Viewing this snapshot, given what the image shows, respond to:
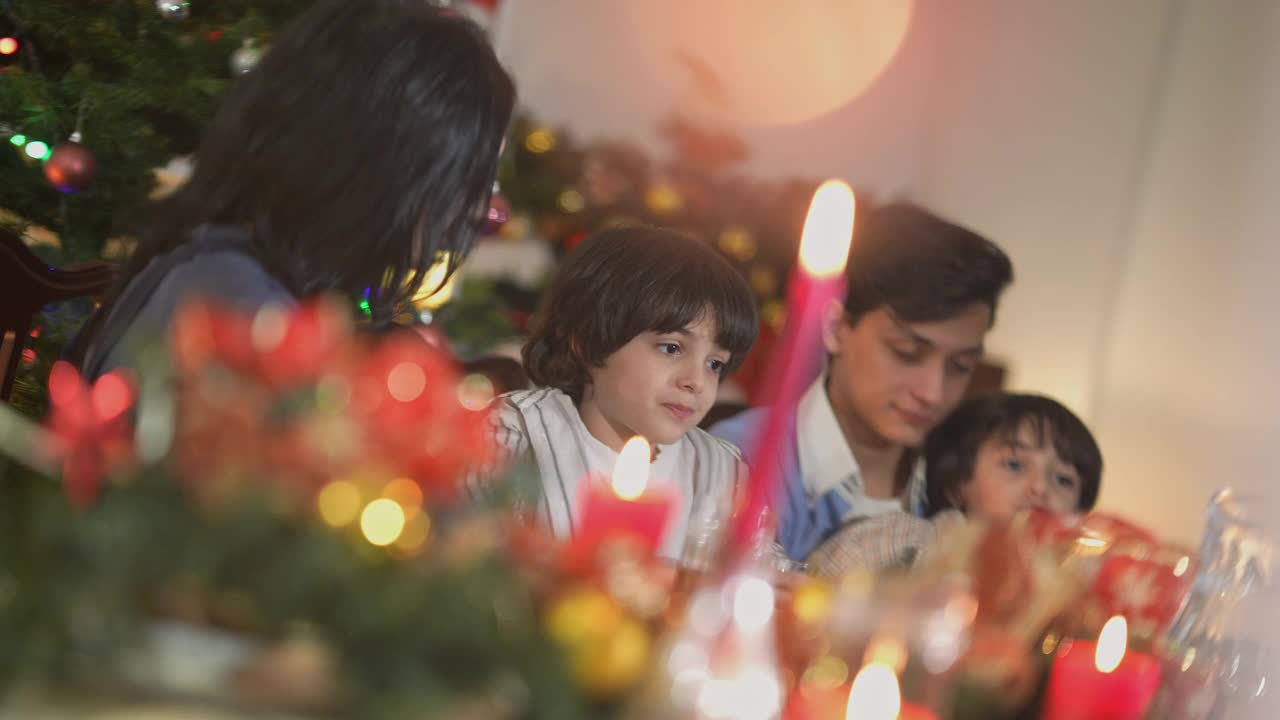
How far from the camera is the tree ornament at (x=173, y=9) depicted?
69.2 inches

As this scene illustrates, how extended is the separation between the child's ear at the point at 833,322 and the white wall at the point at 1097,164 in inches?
28.3

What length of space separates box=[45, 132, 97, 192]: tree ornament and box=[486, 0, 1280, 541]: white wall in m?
1.76

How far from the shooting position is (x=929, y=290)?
5.70 ft

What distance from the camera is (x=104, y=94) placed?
5.83 ft

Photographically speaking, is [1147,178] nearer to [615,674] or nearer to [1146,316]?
[1146,316]

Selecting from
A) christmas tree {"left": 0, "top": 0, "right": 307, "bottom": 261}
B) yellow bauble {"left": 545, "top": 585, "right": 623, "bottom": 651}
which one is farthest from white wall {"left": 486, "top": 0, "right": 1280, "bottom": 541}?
yellow bauble {"left": 545, "top": 585, "right": 623, "bottom": 651}

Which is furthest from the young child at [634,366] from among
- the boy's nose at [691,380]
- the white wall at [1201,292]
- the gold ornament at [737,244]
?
the gold ornament at [737,244]

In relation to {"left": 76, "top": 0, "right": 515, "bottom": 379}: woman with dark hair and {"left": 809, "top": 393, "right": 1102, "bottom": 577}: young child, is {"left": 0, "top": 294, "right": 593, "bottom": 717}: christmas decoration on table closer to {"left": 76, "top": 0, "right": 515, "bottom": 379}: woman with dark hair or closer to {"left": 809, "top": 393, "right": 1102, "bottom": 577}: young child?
{"left": 76, "top": 0, "right": 515, "bottom": 379}: woman with dark hair

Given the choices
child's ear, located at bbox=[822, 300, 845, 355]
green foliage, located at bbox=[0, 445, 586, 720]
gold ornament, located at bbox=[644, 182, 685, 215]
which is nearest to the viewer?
green foliage, located at bbox=[0, 445, 586, 720]

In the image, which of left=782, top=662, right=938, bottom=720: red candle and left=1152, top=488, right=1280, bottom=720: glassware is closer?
left=782, top=662, right=938, bottom=720: red candle

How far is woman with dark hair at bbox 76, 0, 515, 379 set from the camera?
1046mm

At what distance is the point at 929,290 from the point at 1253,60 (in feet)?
3.31

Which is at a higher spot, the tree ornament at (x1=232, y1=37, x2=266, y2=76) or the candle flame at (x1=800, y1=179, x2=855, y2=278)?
the candle flame at (x1=800, y1=179, x2=855, y2=278)

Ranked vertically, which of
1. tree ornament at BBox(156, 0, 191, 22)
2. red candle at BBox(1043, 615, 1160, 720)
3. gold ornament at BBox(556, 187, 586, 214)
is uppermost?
tree ornament at BBox(156, 0, 191, 22)
